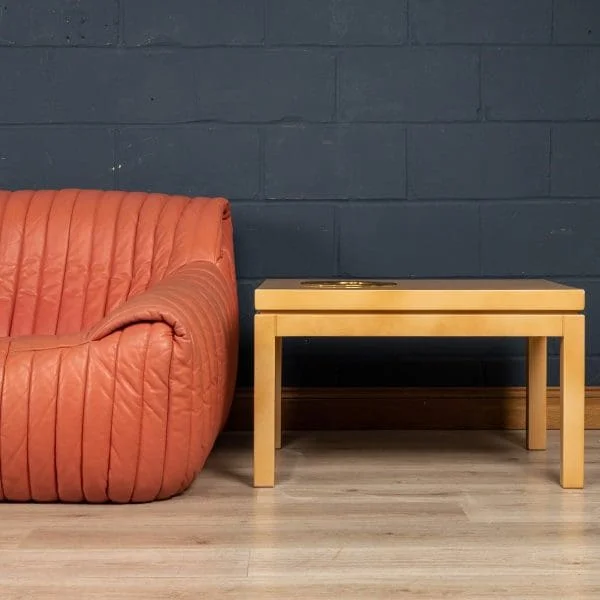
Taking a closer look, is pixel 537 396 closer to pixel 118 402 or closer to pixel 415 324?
pixel 415 324

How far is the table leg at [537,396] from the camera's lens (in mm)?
3014

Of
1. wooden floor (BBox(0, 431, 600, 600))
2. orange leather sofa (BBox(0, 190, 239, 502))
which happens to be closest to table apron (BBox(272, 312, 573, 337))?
orange leather sofa (BBox(0, 190, 239, 502))

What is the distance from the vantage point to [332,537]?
2.11 m

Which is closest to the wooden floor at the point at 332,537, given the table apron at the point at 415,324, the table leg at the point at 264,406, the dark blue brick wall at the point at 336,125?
the table leg at the point at 264,406

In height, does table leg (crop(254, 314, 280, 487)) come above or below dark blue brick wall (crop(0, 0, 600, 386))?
below

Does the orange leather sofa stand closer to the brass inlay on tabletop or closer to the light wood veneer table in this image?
the light wood veneer table

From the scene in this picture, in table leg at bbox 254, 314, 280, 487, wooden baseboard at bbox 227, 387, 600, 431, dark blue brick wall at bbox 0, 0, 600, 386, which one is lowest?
wooden baseboard at bbox 227, 387, 600, 431

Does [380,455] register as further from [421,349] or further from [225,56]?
[225,56]

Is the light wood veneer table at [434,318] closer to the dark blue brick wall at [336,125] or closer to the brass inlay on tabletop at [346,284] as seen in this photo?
the brass inlay on tabletop at [346,284]

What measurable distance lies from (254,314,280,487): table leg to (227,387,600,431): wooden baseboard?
30.9 inches

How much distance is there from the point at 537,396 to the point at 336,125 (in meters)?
1.10

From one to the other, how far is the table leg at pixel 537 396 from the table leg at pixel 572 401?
48 cm

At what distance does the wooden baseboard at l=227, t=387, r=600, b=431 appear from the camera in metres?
3.33

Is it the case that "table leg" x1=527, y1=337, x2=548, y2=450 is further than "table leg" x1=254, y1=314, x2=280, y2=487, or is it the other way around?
"table leg" x1=527, y1=337, x2=548, y2=450
